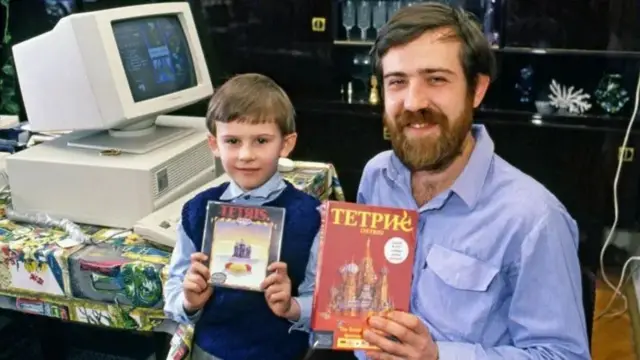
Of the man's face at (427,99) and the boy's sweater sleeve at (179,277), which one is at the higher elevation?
the man's face at (427,99)

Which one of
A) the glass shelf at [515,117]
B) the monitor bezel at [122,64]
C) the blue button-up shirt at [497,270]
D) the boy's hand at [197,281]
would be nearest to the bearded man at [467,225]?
the blue button-up shirt at [497,270]

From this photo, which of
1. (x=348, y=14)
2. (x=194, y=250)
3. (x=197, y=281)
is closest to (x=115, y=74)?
(x=194, y=250)

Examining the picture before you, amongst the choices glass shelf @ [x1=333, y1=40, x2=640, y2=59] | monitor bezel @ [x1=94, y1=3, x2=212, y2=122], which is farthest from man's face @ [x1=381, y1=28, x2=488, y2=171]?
glass shelf @ [x1=333, y1=40, x2=640, y2=59]

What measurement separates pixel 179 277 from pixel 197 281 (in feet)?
0.56

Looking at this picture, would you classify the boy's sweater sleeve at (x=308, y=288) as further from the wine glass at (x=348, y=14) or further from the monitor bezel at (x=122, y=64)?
the wine glass at (x=348, y=14)

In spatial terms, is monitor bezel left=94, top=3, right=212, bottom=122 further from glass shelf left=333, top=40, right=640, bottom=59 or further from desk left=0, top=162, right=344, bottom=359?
glass shelf left=333, top=40, right=640, bottom=59

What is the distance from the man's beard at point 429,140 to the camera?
1.37 meters

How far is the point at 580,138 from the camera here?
325 centimetres

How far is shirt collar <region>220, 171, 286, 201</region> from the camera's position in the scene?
150 centimetres

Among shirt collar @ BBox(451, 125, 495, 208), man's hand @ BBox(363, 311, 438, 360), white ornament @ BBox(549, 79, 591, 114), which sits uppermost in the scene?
shirt collar @ BBox(451, 125, 495, 208)

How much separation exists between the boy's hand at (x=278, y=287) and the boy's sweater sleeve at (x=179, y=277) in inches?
8.2

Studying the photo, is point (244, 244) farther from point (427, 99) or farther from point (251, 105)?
point (427, 99)

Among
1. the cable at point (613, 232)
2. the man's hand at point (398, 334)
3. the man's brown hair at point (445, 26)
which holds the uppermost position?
the man's brown hair at point (445, 26)

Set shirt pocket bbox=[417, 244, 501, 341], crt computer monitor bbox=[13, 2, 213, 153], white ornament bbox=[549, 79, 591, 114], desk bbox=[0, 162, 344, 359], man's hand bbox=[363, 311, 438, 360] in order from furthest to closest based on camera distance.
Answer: white ornament bbox=[549, 79, 591, 114], crt computer monitor bbox=[13, 2, 213, 153], desk bbox=[0, 162, 344, 359], shirt pocket bbox=[417, 244, 501, 341], man's hand bbox=[363, 311, 438, 360]
